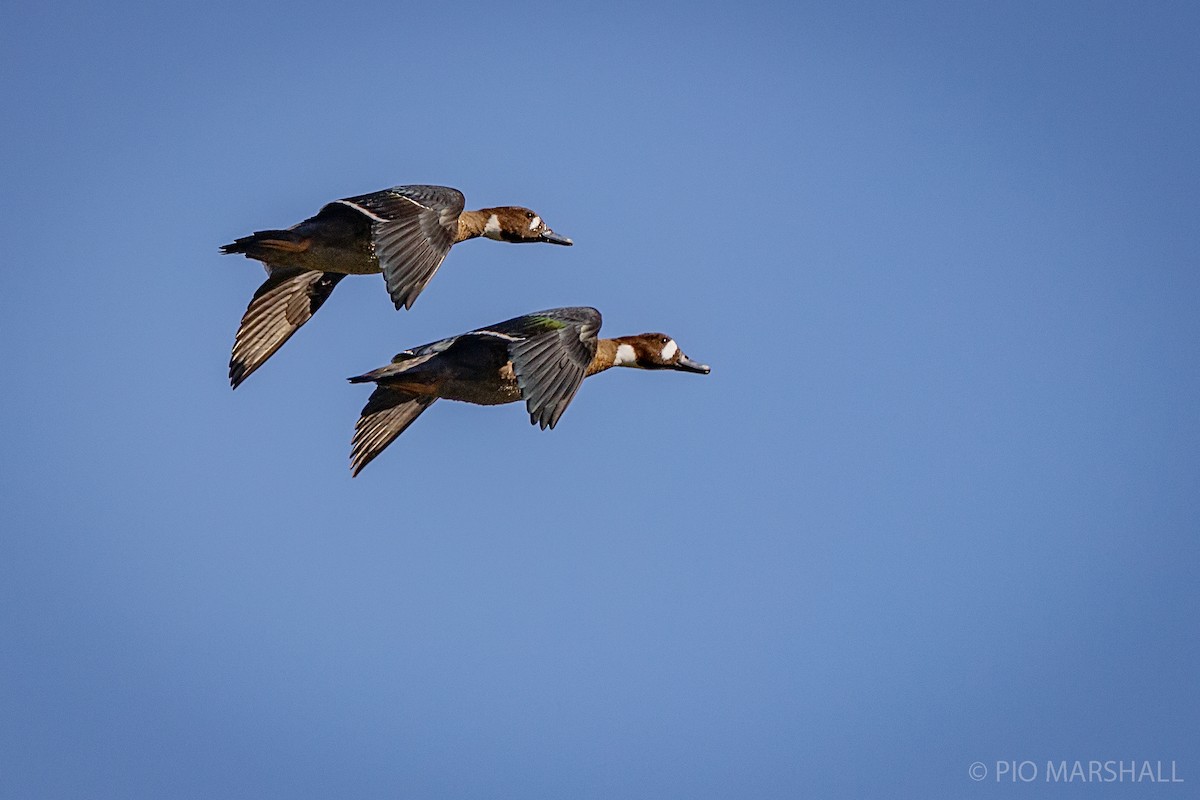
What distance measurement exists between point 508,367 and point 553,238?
3.43 meters

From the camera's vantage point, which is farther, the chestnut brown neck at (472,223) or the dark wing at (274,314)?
the chestnut brown neck at (472,223)

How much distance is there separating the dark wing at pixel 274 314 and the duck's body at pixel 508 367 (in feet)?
4.20

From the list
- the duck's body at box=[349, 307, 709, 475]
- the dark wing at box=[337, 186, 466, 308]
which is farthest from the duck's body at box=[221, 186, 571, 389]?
the duck's body at box=[349, 307, 709, 475]

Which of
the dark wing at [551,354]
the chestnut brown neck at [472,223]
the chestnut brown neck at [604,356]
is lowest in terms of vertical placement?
the dark wing at [551,354]

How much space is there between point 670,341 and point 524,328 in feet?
8.80

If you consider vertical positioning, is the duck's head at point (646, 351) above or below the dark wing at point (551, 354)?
above

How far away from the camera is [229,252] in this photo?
72.2 ft

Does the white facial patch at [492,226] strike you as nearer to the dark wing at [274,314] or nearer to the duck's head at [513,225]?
the duck's head at [513,225]

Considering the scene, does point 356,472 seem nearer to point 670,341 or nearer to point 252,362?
point 252,362

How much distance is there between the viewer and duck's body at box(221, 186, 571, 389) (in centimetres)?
2086

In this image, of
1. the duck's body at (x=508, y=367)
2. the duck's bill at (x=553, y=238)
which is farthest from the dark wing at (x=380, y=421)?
the duck's bill at (x=553, y=238)

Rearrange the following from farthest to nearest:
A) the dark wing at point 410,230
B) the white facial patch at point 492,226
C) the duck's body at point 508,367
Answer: the white facial patch at point 492,226, the dark wing at point 410,230, the duck's body at point 508,367

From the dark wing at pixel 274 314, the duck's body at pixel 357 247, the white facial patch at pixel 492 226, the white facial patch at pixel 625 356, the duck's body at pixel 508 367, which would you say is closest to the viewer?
the duck's body at pixel 508 367

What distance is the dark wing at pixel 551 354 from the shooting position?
19734 millimetres
